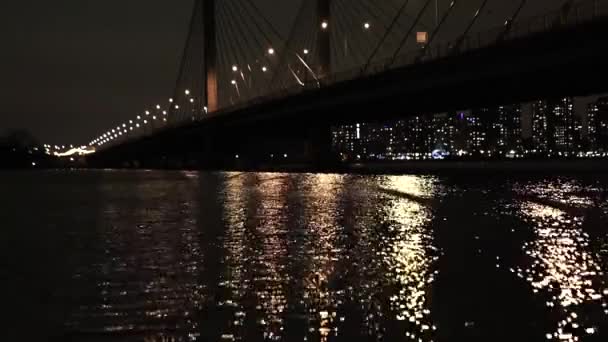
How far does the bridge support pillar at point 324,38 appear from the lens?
64438mm

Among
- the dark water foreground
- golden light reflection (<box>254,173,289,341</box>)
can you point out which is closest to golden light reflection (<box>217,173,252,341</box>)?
the dark water foreground

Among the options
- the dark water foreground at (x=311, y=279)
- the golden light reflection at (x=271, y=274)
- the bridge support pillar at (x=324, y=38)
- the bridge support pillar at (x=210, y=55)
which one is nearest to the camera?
the dark water foreground at (x=311, y=279)

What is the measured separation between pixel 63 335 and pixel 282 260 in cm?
458

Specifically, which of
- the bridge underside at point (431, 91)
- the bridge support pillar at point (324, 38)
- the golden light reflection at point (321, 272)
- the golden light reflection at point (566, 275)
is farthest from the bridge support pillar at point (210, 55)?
the golden light reflection at point (566, 275)

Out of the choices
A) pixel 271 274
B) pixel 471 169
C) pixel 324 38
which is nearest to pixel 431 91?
pixel 324 38

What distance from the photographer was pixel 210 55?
3364 inches

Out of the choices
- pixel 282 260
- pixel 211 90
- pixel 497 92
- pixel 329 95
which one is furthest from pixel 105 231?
pixel 211 90

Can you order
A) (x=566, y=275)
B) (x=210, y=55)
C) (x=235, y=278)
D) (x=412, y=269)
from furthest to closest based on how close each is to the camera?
(x=210, y=55), (x=412, y=269), (x=235, y=278), (x=566, y=275)

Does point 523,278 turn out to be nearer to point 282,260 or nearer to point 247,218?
point 282,260

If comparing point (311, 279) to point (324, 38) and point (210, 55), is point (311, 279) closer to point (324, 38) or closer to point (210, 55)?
point (324, 38)

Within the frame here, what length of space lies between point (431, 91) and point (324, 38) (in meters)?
20.8

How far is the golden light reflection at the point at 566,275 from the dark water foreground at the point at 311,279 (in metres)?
0.02

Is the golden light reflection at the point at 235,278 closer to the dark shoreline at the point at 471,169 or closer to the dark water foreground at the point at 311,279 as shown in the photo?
the dark water foreground at the point at 311,279

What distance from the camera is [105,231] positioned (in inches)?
625
